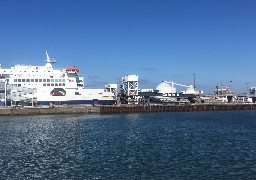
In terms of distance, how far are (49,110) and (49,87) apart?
11.5m

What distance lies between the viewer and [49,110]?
64.4 metres

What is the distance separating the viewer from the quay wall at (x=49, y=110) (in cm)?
6224

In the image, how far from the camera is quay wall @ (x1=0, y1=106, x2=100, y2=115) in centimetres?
6224

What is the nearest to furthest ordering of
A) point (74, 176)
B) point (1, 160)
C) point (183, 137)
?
point (74, 176) → point (1, 160) → point (183, 137)

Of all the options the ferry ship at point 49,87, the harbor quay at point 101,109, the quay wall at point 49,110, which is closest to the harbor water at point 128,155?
the quay wall at point 49,110

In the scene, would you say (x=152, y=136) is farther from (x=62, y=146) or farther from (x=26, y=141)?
(x=26, y=141)

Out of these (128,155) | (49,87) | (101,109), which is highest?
(49,87)

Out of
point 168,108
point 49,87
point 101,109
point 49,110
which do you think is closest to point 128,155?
point 101,109

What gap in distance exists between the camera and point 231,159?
21.2m

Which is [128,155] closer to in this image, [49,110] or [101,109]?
[101,109]

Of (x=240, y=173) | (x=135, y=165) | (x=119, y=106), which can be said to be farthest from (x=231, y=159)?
(x=119, y=106)

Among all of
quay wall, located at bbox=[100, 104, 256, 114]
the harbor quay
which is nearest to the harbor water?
the harbor quay

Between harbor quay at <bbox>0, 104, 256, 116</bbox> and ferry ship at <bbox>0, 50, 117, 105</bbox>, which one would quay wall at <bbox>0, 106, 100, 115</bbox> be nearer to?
harbor quay at <bbox>0, 104, 256, 116</bbox>

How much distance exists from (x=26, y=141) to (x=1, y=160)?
26.5 ft
